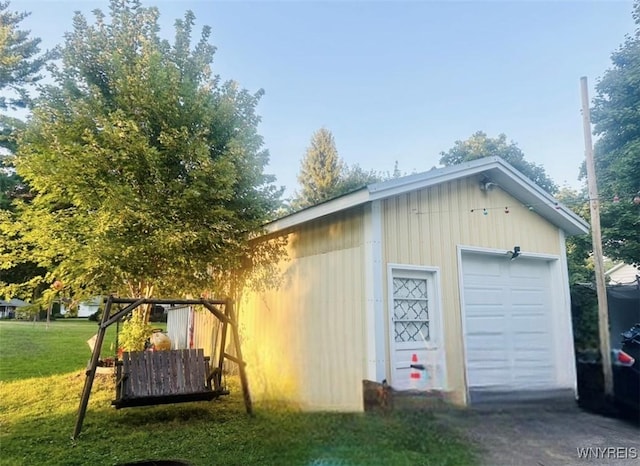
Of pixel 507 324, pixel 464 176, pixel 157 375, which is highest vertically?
pixel 464 176

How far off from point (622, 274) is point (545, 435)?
367cm

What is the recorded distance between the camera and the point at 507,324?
600 cm

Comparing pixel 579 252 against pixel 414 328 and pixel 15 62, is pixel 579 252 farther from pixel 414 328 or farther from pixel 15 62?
pixel 15 62

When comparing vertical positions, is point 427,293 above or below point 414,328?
above

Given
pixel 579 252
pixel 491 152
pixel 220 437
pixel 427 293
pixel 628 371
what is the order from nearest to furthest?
pixel 220 437
pixel 427 293
pixel 628 371
pixel 579 252
pixel 491 152

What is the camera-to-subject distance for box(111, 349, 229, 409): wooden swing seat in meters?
4.66

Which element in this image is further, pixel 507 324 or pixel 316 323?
pixel 507 324

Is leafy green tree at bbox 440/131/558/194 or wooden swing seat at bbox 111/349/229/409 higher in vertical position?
leafy green tree at bbox 440/131/558/194

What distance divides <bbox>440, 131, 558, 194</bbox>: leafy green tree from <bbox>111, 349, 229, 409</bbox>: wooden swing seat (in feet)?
28.4

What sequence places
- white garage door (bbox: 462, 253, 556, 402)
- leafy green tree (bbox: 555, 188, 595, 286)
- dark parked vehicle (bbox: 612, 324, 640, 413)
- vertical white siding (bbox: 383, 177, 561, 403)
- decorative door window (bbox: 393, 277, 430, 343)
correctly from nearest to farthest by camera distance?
decorative door window (bbox: 393, 277, 430, 343)
vertical white siding (bbox: 383, 177, 561, 403)
dark parked vehicle (bbox: 612, 324, 640, 413)
white garage door (bbox: 462, 253, 556, 402)
leafy green tree (bbox: 555, 188, 595, 286)

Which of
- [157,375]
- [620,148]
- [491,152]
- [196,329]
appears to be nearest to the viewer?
[157,375]

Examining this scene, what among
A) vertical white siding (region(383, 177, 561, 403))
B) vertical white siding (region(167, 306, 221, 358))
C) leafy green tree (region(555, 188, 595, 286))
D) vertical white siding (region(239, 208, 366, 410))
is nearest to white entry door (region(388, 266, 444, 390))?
vertical white siding (region(383, 177, 561, 403))
